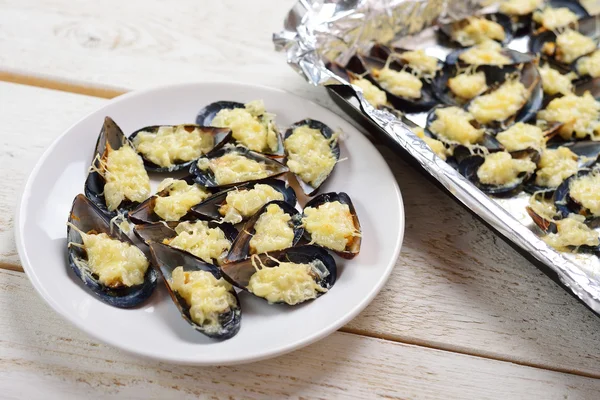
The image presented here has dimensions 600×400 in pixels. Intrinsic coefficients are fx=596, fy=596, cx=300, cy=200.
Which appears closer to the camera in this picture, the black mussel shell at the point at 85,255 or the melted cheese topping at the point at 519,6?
the black mussel shell at the point at 85,255

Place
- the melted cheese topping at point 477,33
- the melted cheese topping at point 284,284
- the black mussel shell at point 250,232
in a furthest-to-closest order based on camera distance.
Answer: the melted cheese topping at point 477,33 < the black mussel shell at point 250,232 < the melted cheese topping at point 284,284

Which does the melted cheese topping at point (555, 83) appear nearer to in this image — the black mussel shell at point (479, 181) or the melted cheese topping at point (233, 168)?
the black mussel shell at point (479, 181)

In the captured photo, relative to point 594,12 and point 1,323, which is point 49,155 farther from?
point 594,12

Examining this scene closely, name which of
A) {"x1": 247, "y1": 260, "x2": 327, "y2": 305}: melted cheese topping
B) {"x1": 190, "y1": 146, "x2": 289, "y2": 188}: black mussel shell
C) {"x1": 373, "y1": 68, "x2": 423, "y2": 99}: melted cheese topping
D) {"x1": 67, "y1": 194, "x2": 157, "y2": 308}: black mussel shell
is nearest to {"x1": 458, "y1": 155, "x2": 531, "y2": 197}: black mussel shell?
{"x1": 373, "y1": 68, "x2": 423, "y2": 99}: melted cheese topping

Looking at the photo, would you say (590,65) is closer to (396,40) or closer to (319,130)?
(396,40)

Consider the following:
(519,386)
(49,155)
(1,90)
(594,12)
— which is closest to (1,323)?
(49,155)

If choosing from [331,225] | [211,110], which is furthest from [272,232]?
[211,110]

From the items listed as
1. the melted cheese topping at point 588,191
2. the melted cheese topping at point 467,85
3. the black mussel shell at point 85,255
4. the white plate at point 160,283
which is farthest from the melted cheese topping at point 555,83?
the black mussel shell at point 85,255
